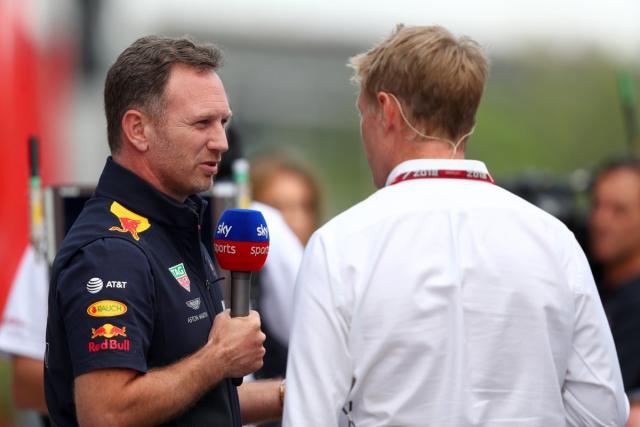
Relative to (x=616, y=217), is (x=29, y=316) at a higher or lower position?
higher

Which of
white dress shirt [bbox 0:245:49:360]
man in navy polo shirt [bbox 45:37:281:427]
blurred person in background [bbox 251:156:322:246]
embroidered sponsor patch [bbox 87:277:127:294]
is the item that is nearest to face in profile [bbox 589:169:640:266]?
blurred person in background [bbox 251:156:322:246]

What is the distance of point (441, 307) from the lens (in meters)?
2.54

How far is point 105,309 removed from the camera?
95.0 inches

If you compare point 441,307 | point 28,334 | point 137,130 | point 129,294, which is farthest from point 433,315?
point 28,334

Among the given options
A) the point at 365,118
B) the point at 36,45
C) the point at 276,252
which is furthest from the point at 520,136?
the point at 365,118

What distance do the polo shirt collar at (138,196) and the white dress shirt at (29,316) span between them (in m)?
1.06

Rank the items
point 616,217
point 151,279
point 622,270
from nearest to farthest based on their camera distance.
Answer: point 151,279
point 622,270
point 616,217

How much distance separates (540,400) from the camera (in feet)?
8.49

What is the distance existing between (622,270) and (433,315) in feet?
11.2

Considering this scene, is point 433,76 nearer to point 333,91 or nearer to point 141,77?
point 141,77

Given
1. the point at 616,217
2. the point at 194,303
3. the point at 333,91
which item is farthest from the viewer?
the point at 333,91

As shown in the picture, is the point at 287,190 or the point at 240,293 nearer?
the point at 240,293

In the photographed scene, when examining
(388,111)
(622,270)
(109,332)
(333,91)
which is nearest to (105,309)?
(109,332)

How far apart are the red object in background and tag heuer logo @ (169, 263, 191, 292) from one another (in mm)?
2702
